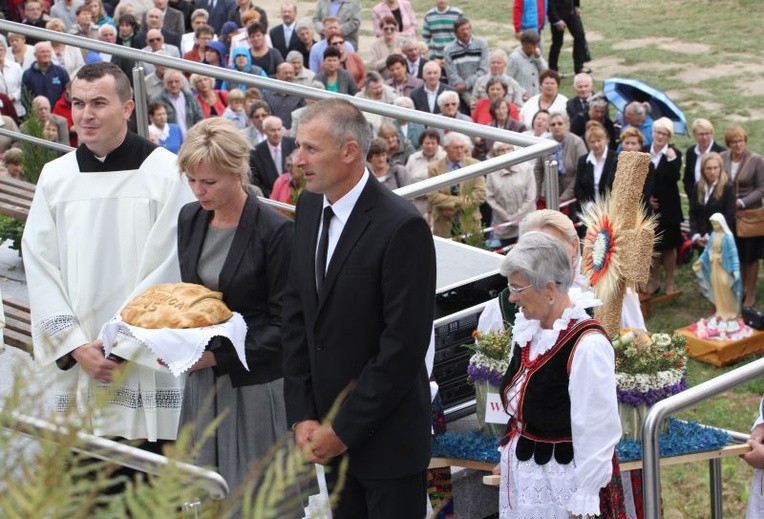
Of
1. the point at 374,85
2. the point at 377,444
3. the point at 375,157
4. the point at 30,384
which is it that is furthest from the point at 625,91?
the point at 30,384

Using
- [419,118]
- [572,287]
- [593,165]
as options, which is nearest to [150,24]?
[593,165]

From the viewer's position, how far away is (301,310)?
4.33 meters

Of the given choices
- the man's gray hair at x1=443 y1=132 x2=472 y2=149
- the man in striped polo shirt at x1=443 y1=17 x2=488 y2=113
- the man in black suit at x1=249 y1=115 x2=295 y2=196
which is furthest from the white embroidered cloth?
the man in striped polo shirt at x1=443 y1=17 x2=488 y2=113

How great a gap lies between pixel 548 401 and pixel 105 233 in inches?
66.5

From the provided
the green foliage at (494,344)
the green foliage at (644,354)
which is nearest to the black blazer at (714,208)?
the green foliage at (644,354)

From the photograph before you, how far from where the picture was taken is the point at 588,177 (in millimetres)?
12555

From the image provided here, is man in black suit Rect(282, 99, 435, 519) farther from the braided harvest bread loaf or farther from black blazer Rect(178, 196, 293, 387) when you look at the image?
the braided harvest bread loaf

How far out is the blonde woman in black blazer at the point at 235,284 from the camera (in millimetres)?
4395

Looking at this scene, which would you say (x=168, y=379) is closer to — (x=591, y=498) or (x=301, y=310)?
(x=301, y=310)

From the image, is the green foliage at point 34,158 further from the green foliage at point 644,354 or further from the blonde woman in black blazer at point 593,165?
the blonde woman in black blazer at point 593,165

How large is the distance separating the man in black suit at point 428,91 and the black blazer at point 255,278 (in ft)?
32.5

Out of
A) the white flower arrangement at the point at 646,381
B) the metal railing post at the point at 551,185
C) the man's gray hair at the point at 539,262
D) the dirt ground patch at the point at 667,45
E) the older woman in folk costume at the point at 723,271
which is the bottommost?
the dirt ground patch at the point at 667,45

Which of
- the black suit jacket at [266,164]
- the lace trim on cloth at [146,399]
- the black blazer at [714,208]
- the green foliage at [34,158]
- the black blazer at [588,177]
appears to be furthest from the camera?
the black blazer at [588,177]

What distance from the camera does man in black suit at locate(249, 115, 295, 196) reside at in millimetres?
11188
